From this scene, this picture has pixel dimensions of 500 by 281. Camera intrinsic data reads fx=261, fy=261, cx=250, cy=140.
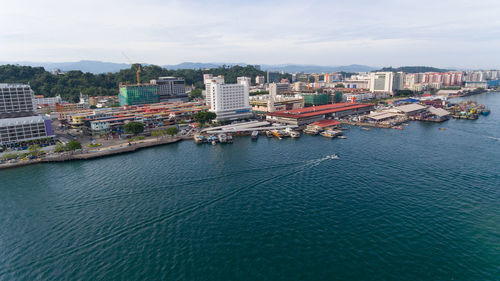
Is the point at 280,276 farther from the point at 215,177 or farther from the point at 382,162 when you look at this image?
the point at 382,162

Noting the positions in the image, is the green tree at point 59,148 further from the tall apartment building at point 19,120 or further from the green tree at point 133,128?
the green tree at point 133,128

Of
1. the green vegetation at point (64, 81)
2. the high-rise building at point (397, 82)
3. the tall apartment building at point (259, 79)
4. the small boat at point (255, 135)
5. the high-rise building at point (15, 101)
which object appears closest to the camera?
the small boat at point (255, 135)

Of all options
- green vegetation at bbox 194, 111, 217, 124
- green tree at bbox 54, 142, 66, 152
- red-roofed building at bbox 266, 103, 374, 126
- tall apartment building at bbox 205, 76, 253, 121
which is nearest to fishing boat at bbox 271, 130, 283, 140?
red-roofed building at bbox 266, 103, 374, 126

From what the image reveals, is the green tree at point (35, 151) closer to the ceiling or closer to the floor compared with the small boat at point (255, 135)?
closer to the ceiling

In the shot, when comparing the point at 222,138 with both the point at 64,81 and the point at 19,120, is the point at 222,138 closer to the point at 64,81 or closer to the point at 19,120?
the point at 19,120

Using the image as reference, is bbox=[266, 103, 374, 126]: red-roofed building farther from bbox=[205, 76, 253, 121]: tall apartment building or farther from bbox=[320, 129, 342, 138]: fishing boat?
bbox=[320, 129, 342, 138]: fishing boat

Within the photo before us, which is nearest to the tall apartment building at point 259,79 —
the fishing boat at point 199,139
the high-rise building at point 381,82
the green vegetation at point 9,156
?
the high-rise building at point 381,82

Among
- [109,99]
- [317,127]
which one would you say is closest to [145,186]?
[317,127]

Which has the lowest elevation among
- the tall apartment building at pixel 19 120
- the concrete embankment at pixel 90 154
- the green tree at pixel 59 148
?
the concrete embankment at pixel 90 154

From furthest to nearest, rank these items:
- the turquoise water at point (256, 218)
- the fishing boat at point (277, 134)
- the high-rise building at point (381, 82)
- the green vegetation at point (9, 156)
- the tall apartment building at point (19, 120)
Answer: the high-rise building at point (381, 82) < the fishing boat at point (277, 134) < the tall apartment building at point (19, 120) < the green vegetation at point (9, 156) < the turquoise water at point (256, 218)
